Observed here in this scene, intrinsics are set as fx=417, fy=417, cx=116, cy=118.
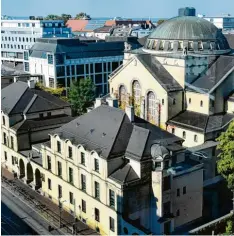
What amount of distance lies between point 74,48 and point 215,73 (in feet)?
168

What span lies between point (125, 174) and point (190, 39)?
101ft

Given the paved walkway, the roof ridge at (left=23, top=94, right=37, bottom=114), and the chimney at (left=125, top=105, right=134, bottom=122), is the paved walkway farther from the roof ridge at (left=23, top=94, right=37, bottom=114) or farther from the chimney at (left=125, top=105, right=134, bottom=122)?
the chimney at (left=125, top=105, right=134, bottom=122)

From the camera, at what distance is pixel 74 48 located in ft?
350

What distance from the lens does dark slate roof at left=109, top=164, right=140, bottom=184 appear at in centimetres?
4425

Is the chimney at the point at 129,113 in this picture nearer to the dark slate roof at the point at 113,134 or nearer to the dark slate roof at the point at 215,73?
the dark slate roof at the point at 113,134

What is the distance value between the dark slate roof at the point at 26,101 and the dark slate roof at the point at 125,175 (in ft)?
83.0

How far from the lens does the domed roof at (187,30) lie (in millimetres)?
67375

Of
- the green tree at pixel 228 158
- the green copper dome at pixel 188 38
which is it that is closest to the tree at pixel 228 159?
the green tree at pixel 228 158

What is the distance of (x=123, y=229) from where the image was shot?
4438cm

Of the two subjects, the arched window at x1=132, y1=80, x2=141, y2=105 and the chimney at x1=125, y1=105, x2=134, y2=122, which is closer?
the chimney at x1=125, y1=105, x2=134, y2=122

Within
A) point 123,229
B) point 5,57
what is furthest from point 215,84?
point 5,57

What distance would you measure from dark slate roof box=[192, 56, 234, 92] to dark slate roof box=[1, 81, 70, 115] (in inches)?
894

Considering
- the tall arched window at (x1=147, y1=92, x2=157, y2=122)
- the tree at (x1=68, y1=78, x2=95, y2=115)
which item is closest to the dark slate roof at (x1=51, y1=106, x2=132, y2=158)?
the tall arched window at (x1=147, y1=92, x2=157, y2=122)

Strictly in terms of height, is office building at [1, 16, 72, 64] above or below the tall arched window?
above
